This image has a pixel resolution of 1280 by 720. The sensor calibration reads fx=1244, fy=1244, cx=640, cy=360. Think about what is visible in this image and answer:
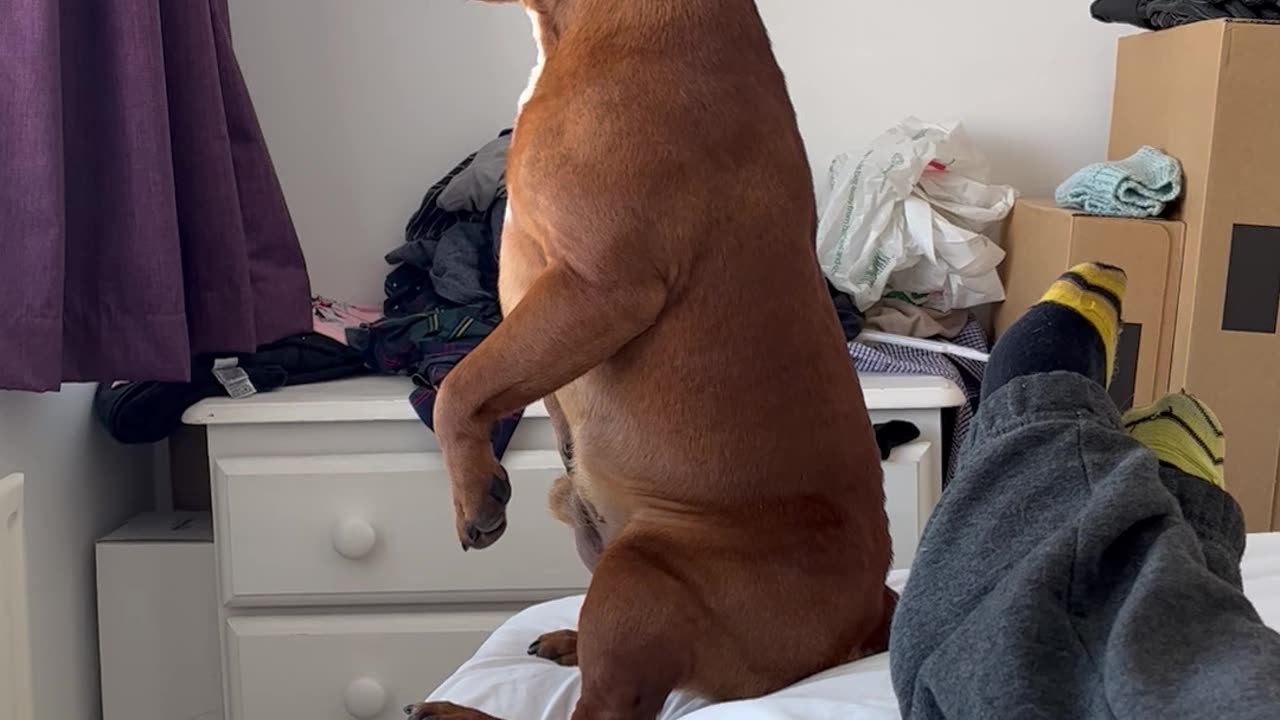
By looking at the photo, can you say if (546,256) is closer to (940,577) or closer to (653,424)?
(653,424)

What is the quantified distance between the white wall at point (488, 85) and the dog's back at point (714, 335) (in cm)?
115

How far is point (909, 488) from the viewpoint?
5.50 feet

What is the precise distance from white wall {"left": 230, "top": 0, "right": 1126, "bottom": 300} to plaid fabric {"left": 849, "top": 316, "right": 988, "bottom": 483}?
420mm

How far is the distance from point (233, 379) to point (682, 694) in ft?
3.22

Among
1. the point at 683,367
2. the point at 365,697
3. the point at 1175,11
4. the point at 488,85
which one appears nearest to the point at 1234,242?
the point at 1175,11

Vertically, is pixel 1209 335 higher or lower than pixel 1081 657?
lower

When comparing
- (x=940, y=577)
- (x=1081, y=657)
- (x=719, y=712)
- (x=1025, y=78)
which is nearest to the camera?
(x=1081, y=657)

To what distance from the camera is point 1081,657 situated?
0.53 meters

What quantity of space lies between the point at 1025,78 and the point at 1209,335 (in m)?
0.62

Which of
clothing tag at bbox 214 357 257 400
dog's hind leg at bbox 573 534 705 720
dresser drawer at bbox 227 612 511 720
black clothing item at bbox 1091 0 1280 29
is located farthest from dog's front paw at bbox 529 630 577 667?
black clothing item at bbox 1091 0 1280 29

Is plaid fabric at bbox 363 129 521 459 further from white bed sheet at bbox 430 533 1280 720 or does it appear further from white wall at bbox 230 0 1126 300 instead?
white bed sheet at bbox 430 533 1280 720

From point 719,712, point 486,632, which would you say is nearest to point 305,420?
point 486,632

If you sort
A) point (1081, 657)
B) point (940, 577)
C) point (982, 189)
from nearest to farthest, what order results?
point (1081, 657)
point (940, 577)
point (982, 189)

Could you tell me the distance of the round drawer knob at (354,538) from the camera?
1652mm
